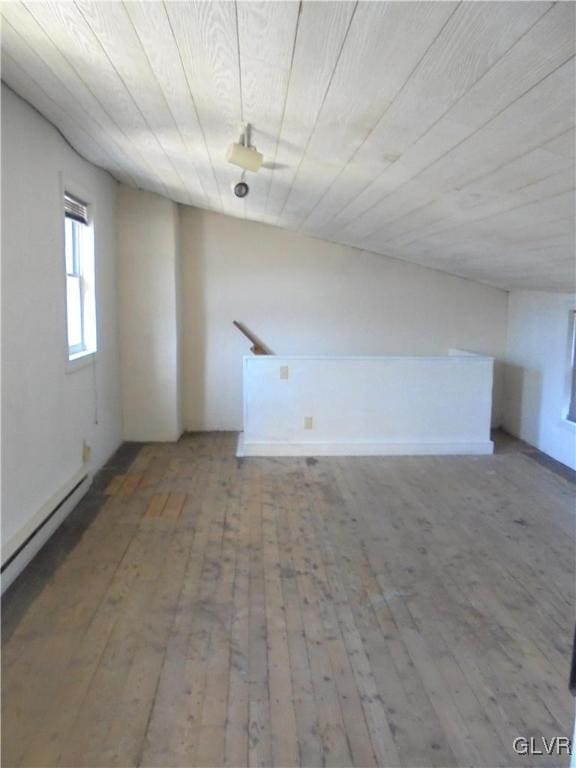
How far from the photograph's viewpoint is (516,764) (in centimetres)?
161

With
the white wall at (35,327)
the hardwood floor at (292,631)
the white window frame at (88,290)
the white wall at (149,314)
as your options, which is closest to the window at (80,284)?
the white window frame at (88,290)

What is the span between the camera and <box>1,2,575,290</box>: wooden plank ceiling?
1332 mm

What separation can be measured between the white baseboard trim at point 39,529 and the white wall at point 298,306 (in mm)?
2047

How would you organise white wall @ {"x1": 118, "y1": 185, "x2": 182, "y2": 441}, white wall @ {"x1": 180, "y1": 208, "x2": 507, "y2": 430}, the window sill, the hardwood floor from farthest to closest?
white wall @ {"x1": 180, "y1": 208, "x2": 507, "y2": 430}
white wall @ {"x1": 118, "y1": 185, "x2": 182, "y2": 441}
the window sill
the hardwood floor

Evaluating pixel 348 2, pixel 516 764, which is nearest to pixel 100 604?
pixel 516 764

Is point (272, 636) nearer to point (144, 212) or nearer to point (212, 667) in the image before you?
point (212, 667)

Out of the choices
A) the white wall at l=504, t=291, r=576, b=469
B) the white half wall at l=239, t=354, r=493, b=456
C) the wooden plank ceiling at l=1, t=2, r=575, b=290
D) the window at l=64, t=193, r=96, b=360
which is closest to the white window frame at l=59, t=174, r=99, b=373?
the window at l=64, t=193, r=96, b=360

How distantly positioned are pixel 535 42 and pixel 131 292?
164 inches

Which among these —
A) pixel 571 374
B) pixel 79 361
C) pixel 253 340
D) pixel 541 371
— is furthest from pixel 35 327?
pixel 541 371

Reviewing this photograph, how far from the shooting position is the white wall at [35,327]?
8.20 feet

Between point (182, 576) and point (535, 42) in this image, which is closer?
point (535, 42)

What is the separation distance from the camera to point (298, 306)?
5488 millimetres

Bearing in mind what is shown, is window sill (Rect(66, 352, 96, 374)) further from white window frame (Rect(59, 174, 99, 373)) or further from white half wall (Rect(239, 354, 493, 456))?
white half wall (Rect(239, 354, 493, 456))

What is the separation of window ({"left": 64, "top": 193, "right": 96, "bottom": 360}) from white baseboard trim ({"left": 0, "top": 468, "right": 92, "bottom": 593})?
0.91 m
